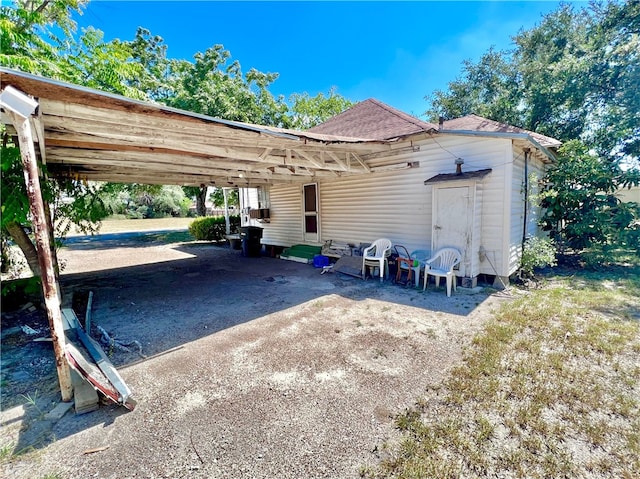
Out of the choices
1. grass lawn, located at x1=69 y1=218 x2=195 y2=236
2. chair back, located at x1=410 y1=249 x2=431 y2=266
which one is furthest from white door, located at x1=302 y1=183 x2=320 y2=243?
grass lawn, located at x1=69 y1=218 x2=195 y2=236

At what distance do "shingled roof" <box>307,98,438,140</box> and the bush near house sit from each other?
289 inches

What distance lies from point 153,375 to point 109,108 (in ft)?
9.06

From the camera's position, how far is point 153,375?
2.88m

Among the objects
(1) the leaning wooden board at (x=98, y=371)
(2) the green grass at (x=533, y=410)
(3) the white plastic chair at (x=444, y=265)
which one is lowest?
(2) the green grass at (x=533, y=410)

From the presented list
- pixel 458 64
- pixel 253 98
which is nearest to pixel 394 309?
pixel 253 98

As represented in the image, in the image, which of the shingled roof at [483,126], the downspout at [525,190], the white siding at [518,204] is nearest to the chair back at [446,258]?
the white siding at [518,204]

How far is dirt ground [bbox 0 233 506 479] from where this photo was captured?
1.89 m

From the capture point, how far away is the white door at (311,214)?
364 inches

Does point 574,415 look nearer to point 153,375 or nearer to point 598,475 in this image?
point 598,475

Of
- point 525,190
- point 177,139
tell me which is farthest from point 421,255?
point 177,139

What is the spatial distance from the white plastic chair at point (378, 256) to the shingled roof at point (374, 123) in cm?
249

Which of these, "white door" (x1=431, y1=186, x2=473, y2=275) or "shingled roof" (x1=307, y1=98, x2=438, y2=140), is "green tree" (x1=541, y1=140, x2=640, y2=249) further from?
"shingled roof" (x1=307, y1=98, x2=438, y2=140)

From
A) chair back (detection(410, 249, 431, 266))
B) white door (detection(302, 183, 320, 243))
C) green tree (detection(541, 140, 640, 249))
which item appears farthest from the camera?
white door (detection(302, 183, 320, 243))

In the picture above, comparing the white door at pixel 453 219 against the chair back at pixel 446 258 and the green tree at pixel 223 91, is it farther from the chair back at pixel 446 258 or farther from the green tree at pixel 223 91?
the green tree at pixel 223 91
